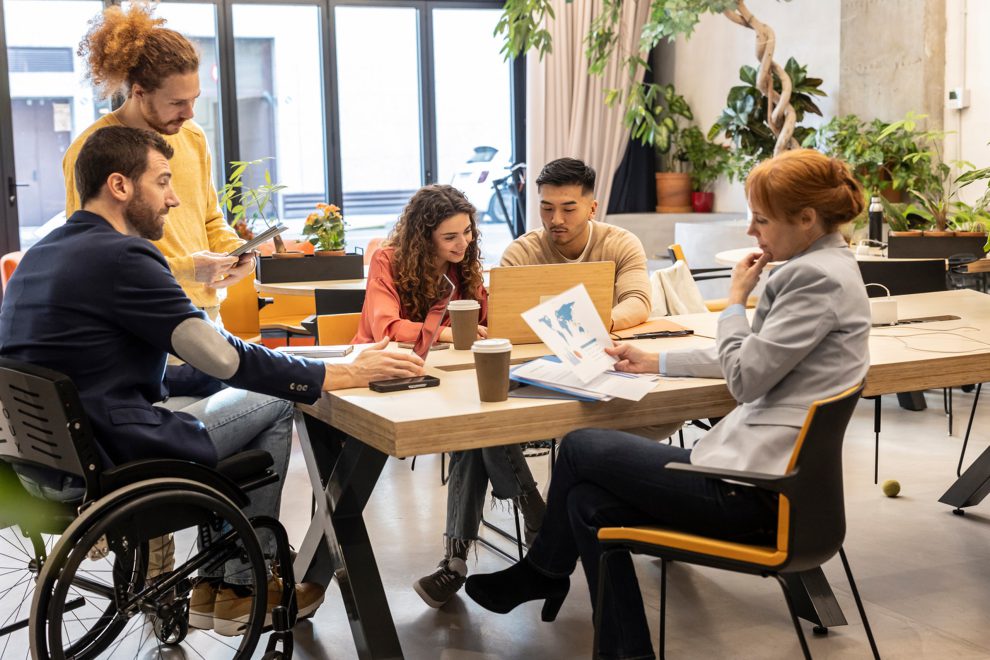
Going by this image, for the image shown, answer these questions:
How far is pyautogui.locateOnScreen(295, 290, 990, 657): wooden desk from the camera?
6.40 feet

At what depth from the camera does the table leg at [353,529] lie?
2.26 meters

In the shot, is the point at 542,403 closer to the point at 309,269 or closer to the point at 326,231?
the point at 309,269

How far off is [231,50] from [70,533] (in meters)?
6.56

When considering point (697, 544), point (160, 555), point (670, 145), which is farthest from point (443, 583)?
point (670, 145)

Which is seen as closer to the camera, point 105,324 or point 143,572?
point 105,324

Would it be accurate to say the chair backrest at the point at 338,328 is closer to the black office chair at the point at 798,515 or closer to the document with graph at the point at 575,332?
the document with graph at the point at 575,332

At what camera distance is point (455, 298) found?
3094mm

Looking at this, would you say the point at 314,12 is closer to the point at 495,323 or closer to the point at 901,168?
the point at 901,168

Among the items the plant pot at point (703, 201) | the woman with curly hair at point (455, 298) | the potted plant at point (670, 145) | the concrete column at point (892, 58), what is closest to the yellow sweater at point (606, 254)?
the woman with curly hair at point (455, 298)

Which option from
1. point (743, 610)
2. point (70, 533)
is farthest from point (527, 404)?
point (743, 610)

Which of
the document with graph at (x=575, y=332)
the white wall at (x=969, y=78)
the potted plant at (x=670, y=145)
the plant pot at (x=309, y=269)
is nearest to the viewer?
the document with graph at (x=575, y=332)

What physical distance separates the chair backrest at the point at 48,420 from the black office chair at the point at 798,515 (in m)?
1.03

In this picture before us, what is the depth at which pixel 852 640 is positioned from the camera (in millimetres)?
2539

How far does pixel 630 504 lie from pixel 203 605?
40.6 inches
